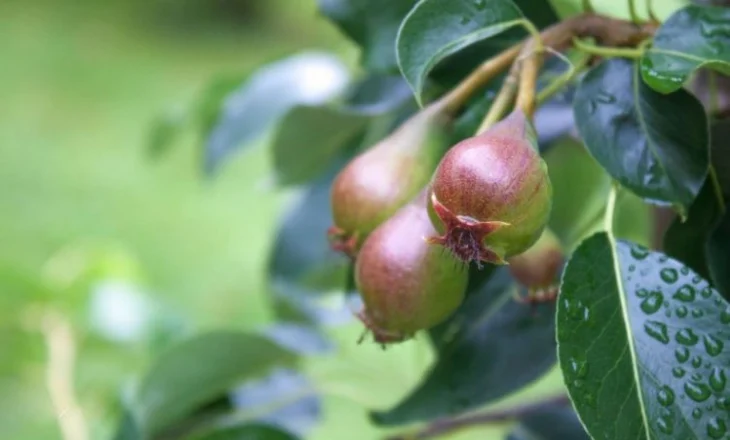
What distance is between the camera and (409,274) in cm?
32

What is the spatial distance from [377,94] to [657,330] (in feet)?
1.05

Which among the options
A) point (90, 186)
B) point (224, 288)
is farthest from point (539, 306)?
point (90, 186)

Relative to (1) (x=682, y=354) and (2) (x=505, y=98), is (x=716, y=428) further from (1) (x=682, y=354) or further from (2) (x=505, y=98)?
(2) (x=505, y=98)

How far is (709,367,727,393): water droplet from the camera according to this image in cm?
32

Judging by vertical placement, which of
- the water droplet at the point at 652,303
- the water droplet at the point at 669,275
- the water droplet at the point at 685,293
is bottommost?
the water droplet at the point at 685,293

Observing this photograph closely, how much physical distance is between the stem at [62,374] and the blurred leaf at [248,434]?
18 centimetres

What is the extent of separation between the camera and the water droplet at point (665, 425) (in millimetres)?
314

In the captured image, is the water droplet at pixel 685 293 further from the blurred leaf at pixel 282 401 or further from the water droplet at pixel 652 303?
the blurred leaf at pixel 282 401

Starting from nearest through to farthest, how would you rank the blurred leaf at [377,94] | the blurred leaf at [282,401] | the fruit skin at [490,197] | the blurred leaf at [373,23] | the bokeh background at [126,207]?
1. the fruit skin at [490,197]
2. the blurred leaf at [373,23]
3. the blurred leaf at [377,94]
4. the blurred leaf at [282,401]
5. the bokeh background at [126,207]

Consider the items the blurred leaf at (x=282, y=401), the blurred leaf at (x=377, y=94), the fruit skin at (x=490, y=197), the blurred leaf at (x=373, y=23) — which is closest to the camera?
the fruit skin at (x=490, y=197)

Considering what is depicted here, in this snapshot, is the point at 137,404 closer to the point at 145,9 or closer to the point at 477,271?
the point at 477,271

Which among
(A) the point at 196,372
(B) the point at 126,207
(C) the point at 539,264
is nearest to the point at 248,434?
(A) the point at 196,372

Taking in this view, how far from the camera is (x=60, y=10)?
412 cm

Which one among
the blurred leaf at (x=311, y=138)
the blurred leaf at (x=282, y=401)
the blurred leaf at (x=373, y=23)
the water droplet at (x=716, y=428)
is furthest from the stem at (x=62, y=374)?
the water droplet at (x=716, y=428)
